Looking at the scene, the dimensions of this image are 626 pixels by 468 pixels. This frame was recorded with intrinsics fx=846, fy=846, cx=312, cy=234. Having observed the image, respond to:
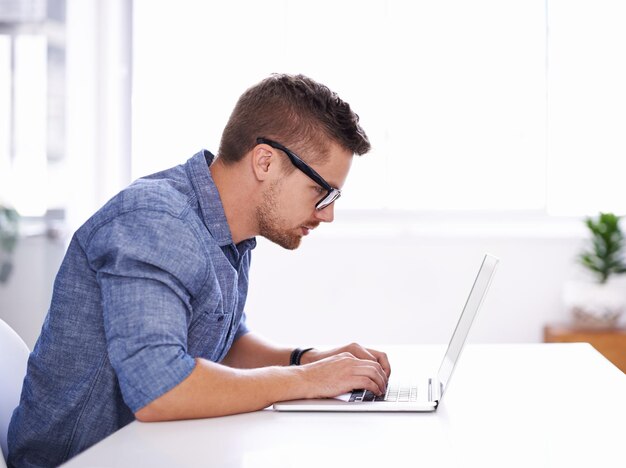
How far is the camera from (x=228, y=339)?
5.59 feet

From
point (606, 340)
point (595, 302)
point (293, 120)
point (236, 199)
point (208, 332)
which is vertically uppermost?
point (293, 120)

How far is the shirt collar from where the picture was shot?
5.08ft

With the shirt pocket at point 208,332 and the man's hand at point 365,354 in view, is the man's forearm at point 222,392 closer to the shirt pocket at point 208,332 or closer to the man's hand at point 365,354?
the shirt pocket at point 208,332

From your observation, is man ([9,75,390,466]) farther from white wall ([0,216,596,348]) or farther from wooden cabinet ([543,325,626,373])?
white wall ([0,216,596,348])

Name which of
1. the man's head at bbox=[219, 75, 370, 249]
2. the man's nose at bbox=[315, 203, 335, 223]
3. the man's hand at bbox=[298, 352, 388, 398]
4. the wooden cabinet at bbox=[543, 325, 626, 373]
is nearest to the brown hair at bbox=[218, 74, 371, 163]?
the man's head at bbox=[219, 75, 370, 249]

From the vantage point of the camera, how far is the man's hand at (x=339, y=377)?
139 cm

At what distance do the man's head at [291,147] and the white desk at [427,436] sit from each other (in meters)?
0.42

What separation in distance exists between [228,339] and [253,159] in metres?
0.38

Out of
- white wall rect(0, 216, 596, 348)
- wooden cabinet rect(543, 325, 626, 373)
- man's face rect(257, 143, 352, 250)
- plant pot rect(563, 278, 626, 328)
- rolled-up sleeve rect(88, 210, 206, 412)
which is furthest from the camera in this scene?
white wall rect(0, 216, 596, 348)

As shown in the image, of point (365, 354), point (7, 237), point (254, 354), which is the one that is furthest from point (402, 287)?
point (365, 354)

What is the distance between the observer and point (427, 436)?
122cm

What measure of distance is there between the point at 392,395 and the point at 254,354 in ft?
1.49

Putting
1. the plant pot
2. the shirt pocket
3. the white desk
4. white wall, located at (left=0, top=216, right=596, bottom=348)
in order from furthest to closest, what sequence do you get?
white wall, located at (left=0, top=216, right=596, bottom=348) → the plant pot → the shirt pocket → the white desk

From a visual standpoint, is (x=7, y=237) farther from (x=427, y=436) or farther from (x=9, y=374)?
(x=427, y=436)
